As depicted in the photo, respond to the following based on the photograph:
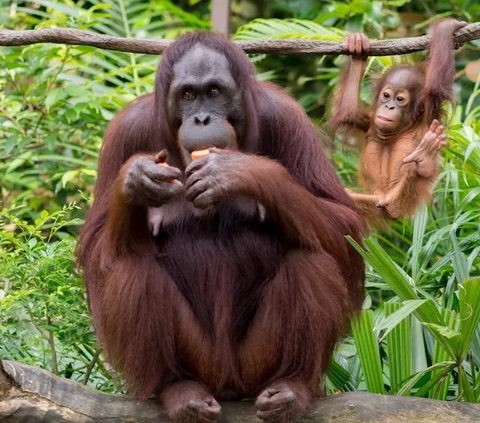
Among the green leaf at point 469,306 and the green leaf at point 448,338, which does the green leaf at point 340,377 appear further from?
the green leaf at point 469,306

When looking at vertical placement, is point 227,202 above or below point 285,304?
above

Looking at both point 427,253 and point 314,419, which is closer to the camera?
point 314,419

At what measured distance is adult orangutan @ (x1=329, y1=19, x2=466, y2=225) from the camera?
4609 millimetres

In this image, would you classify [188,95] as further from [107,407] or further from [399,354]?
[399,354]

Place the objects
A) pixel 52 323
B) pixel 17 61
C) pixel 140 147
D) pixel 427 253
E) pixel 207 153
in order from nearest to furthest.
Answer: pixel 207 153, pixel 140 147, pixel 52 323, pixel 427 253, pixel 17 61

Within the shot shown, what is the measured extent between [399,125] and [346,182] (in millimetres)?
1325

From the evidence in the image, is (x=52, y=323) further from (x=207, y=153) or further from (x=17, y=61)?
(x=17, y=61)

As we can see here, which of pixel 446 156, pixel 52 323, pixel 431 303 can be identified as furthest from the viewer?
pixel 446 156

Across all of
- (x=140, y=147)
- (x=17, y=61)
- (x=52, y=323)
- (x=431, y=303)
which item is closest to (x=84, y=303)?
(x=52, y=323)

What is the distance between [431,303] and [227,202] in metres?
0.88

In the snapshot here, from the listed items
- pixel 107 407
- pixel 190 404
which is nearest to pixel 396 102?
pixel 190 404

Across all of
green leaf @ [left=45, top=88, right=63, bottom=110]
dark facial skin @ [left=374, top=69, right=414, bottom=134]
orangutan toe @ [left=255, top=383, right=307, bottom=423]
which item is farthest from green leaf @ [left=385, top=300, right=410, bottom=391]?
green leaf @ [left=45, top=88, right=63, bottom=110]

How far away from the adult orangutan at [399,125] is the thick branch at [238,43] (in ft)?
1.44

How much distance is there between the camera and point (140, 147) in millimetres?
3762
